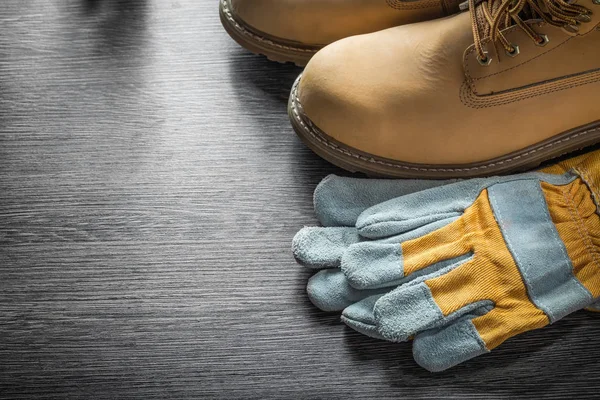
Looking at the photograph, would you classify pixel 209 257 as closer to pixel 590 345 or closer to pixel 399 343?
pixel 399 343

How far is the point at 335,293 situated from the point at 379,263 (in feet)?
0.23

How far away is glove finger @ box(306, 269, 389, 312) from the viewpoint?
2.88ft

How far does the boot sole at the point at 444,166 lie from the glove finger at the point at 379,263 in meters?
0.08

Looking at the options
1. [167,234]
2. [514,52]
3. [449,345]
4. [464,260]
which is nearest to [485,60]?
[514,52]

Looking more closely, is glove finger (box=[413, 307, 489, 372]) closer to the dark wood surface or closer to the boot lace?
the dark wood surface

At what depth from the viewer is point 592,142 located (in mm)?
930

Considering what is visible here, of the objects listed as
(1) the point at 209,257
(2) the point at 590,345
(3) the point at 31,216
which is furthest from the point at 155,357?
(2) the point at 590,345

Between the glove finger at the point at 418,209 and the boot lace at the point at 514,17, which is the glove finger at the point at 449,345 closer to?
the glove finger at the point at 418,209

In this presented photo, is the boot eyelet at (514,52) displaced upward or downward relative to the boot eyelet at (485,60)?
upward

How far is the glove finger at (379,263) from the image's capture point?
86 centimetres

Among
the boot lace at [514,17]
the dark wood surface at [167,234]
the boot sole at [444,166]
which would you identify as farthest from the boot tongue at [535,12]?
the dark wood surface at [167,234]

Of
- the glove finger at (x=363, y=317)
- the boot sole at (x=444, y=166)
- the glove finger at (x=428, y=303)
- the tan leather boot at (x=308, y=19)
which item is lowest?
the glove finger at (x=363, y=317)

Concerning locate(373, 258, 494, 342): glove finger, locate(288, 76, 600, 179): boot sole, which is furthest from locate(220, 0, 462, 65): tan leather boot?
locate(373, 258, 494, 342): glove finger

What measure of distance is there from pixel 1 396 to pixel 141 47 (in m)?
0.57
